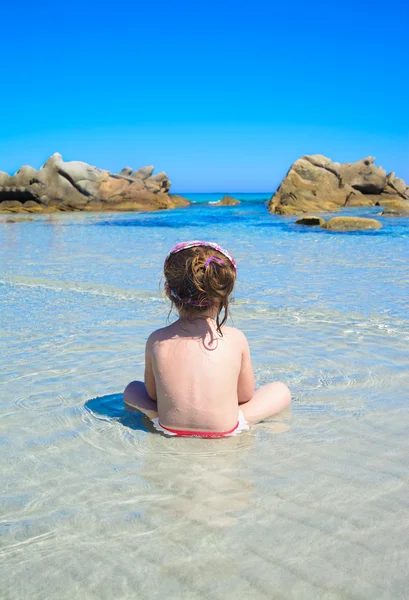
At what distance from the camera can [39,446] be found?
2836 millimetres

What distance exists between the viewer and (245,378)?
9.72ft

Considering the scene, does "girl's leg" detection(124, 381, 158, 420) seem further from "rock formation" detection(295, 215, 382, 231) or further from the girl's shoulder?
"rock formation" detection(295, 215, 382, 231)

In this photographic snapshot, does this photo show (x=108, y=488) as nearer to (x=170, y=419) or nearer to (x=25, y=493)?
(x=25, y=493)

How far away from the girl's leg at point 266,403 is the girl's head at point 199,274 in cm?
57

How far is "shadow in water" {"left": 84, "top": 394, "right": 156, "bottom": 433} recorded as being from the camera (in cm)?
309

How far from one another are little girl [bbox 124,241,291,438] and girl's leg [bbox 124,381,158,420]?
0.11m

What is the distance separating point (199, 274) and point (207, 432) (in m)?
0.81

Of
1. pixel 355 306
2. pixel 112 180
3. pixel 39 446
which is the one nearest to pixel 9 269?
pixel 355 306

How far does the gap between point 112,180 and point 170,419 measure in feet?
125

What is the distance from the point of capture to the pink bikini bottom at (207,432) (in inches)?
112

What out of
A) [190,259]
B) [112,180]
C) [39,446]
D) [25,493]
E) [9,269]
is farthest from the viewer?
[112,180]

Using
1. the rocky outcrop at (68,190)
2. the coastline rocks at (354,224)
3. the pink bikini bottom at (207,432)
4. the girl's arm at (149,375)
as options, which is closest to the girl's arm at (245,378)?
the pink bikini bottom at (207,432)

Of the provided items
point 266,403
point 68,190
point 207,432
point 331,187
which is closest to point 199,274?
point 207,432

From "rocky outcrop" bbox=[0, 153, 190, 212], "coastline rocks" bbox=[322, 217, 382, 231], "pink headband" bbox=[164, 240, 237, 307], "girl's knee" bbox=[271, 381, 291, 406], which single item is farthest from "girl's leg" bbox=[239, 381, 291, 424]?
"rocky outcrop" bbox=[0, 153, 190, 212]
